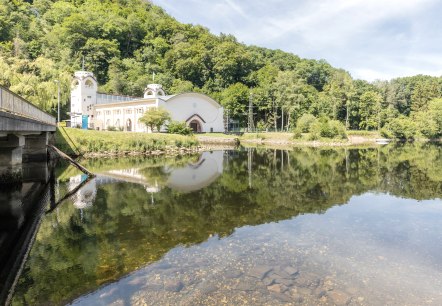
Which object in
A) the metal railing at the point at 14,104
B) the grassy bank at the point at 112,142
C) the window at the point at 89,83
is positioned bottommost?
the grassy bank at the point at 112,142

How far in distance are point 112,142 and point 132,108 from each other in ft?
91.1

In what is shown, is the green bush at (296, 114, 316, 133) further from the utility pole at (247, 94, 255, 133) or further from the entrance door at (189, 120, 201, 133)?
the entrance door at (189, 120, 201, 133)

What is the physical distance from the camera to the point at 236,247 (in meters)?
9.92

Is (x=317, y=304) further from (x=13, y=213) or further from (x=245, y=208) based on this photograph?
(x=13, y=213)

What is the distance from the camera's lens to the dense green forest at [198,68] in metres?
81.6

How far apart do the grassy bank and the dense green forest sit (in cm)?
3212

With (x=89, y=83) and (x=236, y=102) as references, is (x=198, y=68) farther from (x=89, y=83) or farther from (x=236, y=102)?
(x=89, y=83)

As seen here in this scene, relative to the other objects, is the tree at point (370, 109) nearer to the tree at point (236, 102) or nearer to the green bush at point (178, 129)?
the tree at point (236, 102)

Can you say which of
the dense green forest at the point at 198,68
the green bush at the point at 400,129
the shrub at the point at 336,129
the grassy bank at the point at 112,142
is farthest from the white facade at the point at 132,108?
the green bush at the point at 400,129

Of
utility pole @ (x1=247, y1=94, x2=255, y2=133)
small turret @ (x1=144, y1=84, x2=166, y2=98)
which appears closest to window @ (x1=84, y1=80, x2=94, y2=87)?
small turret @ (x1=144, y1=84, x2=166, y2=98)

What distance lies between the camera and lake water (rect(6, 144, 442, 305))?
717 centimetres

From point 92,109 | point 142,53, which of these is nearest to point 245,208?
point 92,109

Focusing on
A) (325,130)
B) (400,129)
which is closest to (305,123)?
(325,130)

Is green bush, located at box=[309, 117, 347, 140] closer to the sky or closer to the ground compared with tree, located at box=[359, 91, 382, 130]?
closer to the ground
